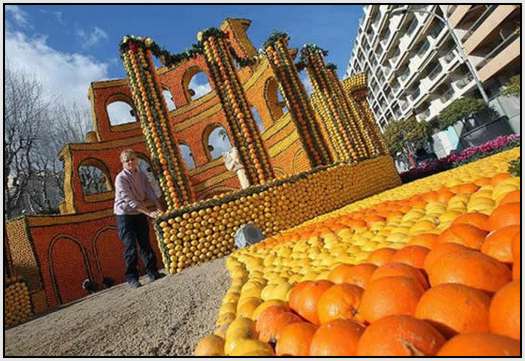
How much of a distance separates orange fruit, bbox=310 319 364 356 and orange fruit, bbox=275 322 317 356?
0.07 meters

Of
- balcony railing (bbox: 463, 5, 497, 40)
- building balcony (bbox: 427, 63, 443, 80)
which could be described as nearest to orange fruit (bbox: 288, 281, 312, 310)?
balcony railing (bbox: 463, 5, 497, 40)

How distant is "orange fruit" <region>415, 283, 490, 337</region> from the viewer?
1218 mm

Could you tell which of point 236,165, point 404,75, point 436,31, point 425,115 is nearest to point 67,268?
point 236,165

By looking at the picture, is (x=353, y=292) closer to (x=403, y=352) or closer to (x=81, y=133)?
(x=403, y=352)

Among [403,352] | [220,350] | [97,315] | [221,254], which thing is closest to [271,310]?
[220,350]

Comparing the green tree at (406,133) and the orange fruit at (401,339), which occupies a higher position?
the green tree at (406,133)

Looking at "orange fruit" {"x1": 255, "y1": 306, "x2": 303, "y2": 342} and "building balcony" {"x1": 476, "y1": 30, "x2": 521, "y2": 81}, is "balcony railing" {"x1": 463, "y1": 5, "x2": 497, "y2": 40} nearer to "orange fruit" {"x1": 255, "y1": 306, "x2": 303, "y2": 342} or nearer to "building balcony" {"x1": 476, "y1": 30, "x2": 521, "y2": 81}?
"building balcony" {"x1": 476, "y1": 30, "x2": 521, "y2": 81}

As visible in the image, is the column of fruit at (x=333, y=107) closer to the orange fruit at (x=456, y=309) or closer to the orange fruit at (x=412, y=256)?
the orange fruit at (x=412, y=256)

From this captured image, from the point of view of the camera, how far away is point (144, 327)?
10.2 ft

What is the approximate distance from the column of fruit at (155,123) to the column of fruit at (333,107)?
6.05 metres

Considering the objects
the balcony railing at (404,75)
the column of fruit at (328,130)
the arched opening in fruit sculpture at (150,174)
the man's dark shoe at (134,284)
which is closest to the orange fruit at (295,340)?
the man's dark shoe at (134,284)

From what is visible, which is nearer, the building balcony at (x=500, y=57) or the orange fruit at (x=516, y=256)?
the orange fruit at (x=516, y=256)

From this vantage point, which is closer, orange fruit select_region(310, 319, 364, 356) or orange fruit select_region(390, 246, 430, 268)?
orange fruit select_region(310, 319, 364, 356)

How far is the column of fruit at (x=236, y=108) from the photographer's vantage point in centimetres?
998
